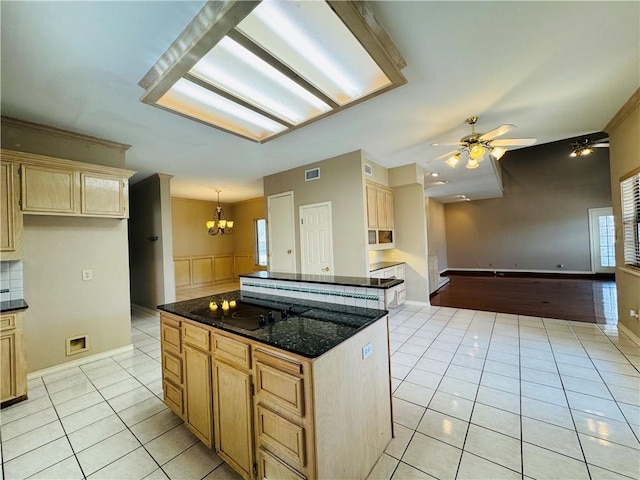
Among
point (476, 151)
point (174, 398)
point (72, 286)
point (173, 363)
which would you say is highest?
point (476, 151)

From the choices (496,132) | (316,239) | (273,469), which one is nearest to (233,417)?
(273,469)

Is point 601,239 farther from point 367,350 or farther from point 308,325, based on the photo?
point 308,325

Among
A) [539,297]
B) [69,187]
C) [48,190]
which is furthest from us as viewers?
[539,297]

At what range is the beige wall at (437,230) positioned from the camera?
8.22 m

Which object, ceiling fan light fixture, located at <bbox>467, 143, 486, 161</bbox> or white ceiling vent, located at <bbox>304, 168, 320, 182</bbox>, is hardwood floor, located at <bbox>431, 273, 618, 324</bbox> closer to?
ceiling fan light fixture, located at <bbox>467, 143, 486, 161</bbox>

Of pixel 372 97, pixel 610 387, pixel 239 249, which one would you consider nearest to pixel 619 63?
pixel 372 97

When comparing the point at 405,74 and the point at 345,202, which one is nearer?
the point at 405,74

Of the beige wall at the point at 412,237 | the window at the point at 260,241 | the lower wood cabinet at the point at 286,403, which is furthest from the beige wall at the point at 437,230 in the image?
the lower wood cabinet at the point at 286,403

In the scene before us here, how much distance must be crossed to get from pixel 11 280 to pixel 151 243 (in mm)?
2565

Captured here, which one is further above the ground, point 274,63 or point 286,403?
point 274,63

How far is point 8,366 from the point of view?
2246 millimetres

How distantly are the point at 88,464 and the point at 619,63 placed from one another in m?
5.00

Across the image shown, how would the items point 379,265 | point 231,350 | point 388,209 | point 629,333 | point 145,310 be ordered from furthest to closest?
point 145,310 → point 388,209 → point 379,265 → point 629,333 → point 231,350

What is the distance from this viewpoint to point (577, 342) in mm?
3191
